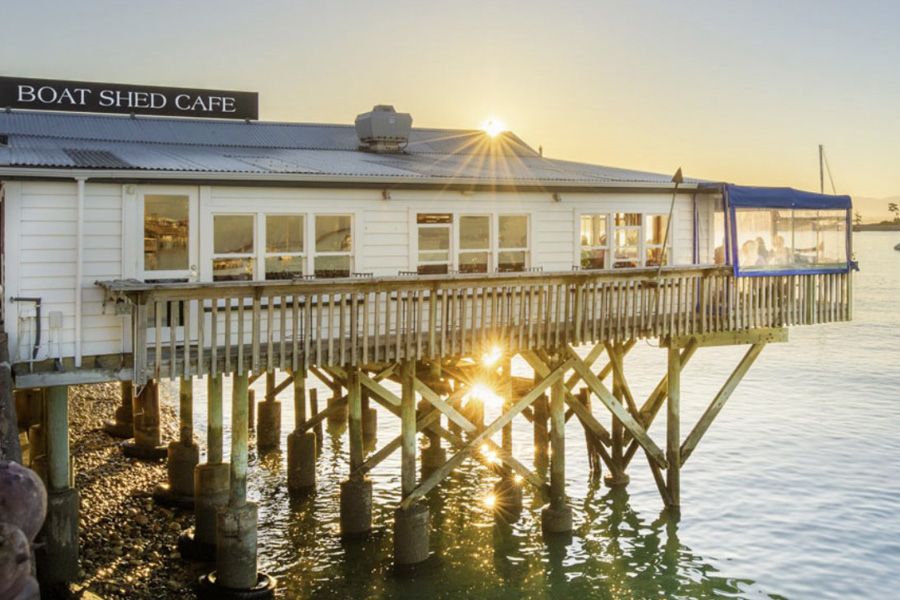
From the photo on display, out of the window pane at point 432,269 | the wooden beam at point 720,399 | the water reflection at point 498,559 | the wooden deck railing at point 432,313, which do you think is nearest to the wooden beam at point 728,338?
the wooden deck railing at point 432,313

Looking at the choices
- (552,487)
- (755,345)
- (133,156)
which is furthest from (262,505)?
(755,345)

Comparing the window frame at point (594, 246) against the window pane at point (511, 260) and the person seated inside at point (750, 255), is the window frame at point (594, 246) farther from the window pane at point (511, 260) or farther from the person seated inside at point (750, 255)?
the person seated inside at point (750, 255)

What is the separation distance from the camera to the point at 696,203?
20.0 meters

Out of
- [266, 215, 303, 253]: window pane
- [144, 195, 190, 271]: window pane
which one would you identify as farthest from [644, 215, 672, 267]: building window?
[144, 195, 190, 271]: window pane

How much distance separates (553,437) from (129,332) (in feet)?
26.7

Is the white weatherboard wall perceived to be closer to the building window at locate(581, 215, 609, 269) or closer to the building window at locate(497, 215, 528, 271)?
the building window at locate(497, 215, 528, 271)

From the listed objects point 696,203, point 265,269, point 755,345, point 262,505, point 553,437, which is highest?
point 696,203

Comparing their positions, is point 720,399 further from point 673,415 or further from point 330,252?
point 330,252

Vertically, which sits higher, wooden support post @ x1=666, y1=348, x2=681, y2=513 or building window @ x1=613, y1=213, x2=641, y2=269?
building window @ x1=613, y1=213, x2=641, y2=269

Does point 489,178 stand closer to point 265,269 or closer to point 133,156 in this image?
point 265,269

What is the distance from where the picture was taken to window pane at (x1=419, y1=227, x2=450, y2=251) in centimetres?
1719

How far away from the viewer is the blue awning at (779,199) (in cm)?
1880

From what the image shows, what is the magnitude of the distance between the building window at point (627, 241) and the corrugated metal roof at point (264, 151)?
89cm

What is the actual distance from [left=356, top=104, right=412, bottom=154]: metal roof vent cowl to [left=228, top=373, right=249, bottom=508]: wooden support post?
9.37m
